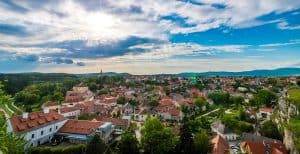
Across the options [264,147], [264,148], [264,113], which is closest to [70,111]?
[264,113]

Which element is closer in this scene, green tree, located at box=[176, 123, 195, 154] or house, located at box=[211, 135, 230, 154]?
green tree, located at box=[176, 123, 195, 154]

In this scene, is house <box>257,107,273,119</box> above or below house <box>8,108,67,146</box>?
below

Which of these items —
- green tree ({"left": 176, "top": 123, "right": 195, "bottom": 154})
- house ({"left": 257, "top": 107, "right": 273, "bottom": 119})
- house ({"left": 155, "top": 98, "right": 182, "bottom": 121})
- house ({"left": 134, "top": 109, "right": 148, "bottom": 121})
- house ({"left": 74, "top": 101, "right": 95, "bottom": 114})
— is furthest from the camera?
house ({"left": 74, "top": 101, "right": 95, "bottom": 114})

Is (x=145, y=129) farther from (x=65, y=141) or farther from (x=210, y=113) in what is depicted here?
(x=210, y=113)

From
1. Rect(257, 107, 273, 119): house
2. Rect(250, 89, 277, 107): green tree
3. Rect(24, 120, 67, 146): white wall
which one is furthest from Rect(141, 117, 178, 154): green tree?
Rect(250, 89, 277, 107): green tree

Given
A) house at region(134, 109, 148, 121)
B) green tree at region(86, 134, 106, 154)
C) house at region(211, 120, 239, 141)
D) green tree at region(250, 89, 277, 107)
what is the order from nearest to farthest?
green tree at region(86, 134, 106, 154), house at region(211, 120, 239, 141), house at region(134, 109, 148, 121), green tree at region(250, 89, 277, 107)

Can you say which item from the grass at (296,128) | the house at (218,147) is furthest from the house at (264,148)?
the grass at (296,128)

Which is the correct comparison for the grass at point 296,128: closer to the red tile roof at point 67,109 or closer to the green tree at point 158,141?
the green tree at point 158,141

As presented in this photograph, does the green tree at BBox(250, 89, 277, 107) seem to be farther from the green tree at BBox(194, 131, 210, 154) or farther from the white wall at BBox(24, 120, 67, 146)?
the white wall at BBox(24, 120, 67, 146)
